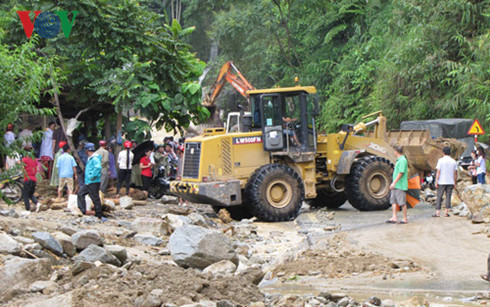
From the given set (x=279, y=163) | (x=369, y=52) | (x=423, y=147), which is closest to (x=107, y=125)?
(x=279, y=163)

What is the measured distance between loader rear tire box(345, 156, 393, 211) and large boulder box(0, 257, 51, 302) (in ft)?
31.1

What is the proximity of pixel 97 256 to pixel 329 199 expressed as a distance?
9.72 metres

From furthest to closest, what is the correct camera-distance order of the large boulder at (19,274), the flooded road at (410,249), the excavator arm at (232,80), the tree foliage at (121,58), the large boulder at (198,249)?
1. the excavator arm at (232,80)
2. the tree foliage at (121,58)
3. the large boulder at (198,249)
4. the flooded road at (410,249)
5. the large boulder at (19,274)

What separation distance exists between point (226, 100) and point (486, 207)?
2977cm

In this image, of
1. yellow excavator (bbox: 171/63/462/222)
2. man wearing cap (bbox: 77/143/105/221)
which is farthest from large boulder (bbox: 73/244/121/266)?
yellow excavator (bbox: 171/63/462/222)

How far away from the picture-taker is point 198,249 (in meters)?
9.76

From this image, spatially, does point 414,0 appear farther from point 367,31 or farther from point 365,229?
point 365,229

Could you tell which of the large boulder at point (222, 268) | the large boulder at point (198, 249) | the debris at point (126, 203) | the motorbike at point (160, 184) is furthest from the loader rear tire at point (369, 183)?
the large boulder at point (222, 268)

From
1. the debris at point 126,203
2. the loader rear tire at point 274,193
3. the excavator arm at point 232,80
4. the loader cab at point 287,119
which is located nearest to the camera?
the loader rear tire at point 274,193

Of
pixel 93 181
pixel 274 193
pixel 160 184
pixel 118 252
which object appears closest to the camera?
pixel 118 252

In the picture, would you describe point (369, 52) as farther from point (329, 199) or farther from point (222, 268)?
point (222, 268)

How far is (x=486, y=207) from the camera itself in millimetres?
13008

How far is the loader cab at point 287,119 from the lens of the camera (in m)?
15.8

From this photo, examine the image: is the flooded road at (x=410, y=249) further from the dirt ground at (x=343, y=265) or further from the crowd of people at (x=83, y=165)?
the crowd of people at (x=83, y=165)
